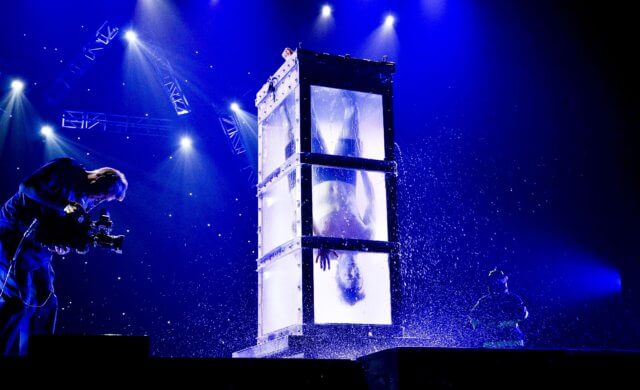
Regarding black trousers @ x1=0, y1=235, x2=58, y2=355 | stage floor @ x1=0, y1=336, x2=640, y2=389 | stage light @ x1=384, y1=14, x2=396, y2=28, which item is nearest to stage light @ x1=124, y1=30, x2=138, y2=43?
stage light @ x1=384, y1=14, x2=396, y2=28

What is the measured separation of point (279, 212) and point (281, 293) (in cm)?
69

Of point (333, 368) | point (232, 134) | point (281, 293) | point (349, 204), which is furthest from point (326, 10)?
point (333, 368)

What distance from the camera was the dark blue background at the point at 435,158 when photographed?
10602 mm

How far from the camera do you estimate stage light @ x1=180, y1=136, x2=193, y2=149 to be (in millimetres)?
11367

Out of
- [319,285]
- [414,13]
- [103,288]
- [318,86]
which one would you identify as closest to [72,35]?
[103,288]

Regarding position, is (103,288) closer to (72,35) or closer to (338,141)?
(72,35)

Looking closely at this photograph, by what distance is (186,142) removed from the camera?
11.4 meters

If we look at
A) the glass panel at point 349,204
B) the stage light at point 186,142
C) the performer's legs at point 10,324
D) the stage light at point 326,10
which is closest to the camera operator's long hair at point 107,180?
the performer's legs at point 10,324

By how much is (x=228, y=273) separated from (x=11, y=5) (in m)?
5.51

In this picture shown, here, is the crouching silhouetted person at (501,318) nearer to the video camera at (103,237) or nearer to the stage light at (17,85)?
the video camera at (103,237)

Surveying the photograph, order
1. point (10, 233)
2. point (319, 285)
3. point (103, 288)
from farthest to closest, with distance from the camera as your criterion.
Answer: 1. point (103, 288)
2. point (319, 285)
3. point (10, 233)

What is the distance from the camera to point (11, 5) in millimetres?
9594

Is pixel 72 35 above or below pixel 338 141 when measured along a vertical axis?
above

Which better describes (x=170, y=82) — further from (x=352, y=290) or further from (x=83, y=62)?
(x=352, y=290)
